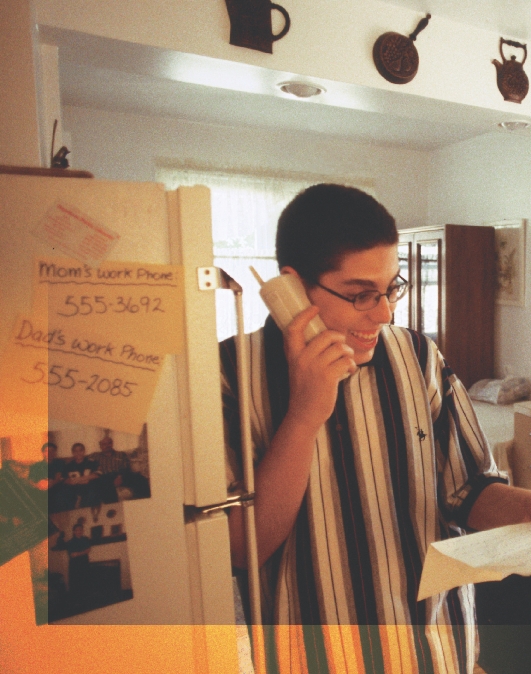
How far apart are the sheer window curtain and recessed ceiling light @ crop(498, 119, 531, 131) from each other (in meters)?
1.67

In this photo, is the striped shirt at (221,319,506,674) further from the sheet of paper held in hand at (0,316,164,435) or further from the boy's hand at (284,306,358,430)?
the sheet of paper held in hand at (0,316,164,435)

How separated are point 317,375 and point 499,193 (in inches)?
144

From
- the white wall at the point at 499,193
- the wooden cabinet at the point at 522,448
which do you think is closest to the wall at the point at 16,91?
the wooden cabinet at the point at 522,448

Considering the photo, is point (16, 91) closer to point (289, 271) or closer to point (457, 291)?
point (289, 271)

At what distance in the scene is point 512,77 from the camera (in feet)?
7.91

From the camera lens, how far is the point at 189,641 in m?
0.58

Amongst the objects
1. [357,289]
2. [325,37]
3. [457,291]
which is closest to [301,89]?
[325,37]

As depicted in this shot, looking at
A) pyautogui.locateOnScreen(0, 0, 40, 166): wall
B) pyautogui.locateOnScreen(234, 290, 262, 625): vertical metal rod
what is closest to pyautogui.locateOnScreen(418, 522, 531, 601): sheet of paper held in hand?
pyautogui.locateOnScreen(234, 290, 262, 625): vertical metal rod

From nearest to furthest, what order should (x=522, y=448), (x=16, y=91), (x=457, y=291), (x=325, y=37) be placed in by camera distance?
(x=16, y=91), (x=325, y=37), (x=522, y=448), (x=457, y=291)

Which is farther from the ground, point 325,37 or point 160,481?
point 325,37

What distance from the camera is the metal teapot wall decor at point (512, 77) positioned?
93.7 inches

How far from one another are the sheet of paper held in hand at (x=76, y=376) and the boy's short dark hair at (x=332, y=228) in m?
0.42

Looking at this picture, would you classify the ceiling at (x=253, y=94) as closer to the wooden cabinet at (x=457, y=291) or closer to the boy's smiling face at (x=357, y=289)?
the wooden cabinet at (x=457, y=291)

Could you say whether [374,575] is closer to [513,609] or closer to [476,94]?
[513,609]
